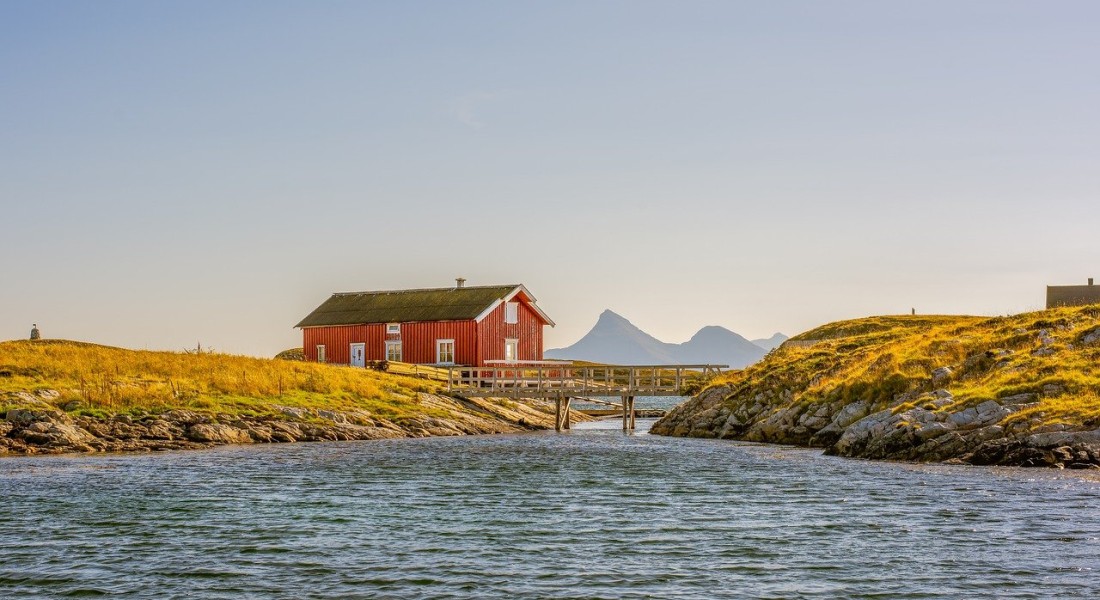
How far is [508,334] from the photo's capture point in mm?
75938

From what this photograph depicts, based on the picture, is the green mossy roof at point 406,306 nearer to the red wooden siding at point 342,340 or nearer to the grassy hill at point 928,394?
the red wooden siding at point 342,340

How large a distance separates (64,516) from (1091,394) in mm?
29704

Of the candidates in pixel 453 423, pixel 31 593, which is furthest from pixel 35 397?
pixel 31 593

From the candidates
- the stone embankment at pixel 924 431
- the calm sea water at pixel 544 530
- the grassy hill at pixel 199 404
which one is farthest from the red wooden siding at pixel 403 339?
the calm sea water at pixel 544 530

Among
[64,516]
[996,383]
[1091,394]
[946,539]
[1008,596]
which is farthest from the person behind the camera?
[996,383]

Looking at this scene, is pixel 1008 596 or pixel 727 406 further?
pixel 727 406

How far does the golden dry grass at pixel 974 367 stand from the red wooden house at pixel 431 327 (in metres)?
21.3

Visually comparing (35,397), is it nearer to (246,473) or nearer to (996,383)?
(246,473)

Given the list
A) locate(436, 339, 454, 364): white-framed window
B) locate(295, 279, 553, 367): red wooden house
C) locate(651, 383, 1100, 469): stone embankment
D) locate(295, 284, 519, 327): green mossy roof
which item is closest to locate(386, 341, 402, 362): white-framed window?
locate(295, 279, 553, 367): red wooden house

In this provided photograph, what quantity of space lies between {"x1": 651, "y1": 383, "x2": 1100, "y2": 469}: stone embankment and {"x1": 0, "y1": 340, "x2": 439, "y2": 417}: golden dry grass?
58.0 ft

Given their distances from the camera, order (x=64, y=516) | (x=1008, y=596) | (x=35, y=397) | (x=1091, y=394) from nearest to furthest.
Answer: (x=1008, y=596) → (x=64, y=516) → (x=1091, y=394) → (x=35, y=397)

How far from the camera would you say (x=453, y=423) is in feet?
176

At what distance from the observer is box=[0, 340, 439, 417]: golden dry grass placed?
4475 centimetres

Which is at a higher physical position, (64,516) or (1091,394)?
(1091,394)
